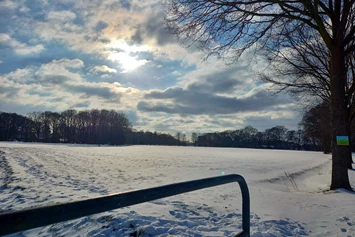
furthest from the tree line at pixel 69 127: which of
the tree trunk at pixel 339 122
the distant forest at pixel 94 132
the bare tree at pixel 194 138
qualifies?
the tree trunk at pixel 339 122

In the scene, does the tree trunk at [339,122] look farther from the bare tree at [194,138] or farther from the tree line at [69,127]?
the bare tree at [194,138]

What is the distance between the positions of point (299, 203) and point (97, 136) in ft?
344

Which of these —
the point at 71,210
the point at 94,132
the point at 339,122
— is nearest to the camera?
the point at 71,210

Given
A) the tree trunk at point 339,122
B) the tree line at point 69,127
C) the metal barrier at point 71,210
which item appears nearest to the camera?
the metal barrier at point 71,210

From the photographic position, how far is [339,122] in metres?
8.13

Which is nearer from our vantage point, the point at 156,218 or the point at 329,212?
the point at 156,218

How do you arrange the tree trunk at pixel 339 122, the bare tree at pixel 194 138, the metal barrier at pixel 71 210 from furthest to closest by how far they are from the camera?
the bare tree at pixel 194 138 < the tree trunk at pixel 339 122 < the metal barrier at pixel 71 210

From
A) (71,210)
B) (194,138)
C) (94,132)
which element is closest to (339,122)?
(71,210)

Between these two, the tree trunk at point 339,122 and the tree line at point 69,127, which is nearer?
the tree trunk at point 339,122

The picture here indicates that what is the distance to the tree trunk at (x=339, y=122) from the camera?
8109mm

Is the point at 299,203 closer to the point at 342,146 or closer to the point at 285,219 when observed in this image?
the point at 285,219

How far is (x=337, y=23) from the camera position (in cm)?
852

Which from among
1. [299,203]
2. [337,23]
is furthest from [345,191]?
[337,23]

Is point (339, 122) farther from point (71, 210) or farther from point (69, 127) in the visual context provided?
point (69, 127)
